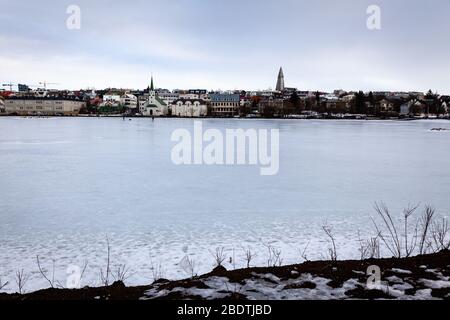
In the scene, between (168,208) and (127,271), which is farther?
(168,208)

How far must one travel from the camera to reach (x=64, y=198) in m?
8.69

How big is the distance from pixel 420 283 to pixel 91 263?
354 cm

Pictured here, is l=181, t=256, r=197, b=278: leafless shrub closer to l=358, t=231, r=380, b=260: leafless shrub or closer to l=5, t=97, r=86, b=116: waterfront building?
l=358, t=231, r=380, b=260: leafless shrub

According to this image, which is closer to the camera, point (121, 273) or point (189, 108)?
point (121, 273)

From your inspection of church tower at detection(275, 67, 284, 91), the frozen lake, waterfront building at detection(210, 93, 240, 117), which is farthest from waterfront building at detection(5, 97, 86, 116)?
the frozen lake

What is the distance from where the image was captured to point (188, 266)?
201 inches

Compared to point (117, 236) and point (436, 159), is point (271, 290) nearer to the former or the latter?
point (117, 236)

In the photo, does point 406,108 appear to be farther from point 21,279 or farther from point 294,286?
point 21,279

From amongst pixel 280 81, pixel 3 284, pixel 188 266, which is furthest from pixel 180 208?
pixel 280 81

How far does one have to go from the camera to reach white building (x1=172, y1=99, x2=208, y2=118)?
95.8 meters

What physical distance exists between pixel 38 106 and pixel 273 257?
111 m
